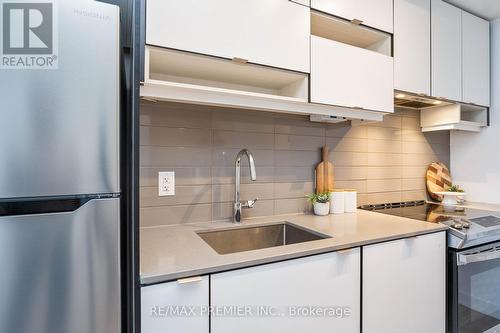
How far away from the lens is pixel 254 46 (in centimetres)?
125

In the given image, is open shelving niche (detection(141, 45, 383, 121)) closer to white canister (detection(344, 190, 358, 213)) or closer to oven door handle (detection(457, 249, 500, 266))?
white canister (detection(344, 190, 358, 213))

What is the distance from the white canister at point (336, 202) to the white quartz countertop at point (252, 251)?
60mm

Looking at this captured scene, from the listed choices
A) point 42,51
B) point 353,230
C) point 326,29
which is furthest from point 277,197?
point 42,51

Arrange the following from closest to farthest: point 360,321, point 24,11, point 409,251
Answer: point 24,11 → point 360,321 → point 409,251

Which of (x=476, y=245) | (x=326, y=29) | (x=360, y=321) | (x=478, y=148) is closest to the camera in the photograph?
(x=360, y=321)

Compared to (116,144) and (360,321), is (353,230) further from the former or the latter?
(116,144)

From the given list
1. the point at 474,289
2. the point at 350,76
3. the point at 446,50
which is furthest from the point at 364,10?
the point at 474,289

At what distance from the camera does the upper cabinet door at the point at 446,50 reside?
1875mm

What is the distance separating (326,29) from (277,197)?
1.04m

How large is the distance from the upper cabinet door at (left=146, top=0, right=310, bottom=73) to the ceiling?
4.69 ft

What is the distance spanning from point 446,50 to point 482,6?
0.47 meters

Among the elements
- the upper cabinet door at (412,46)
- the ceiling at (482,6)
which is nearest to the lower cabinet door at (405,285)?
the upper cabinet door at (412,46)

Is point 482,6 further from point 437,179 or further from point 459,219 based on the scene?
point 459,219

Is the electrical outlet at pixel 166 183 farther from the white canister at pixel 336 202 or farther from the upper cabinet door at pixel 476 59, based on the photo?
the upper cabinet door at pixel 476 59
